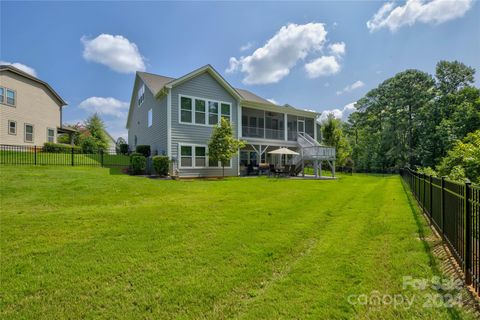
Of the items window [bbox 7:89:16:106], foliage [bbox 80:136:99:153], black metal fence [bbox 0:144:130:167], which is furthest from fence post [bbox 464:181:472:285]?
foliage [bbox 80:136:99:153]

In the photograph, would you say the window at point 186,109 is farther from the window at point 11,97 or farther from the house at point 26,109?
the window at point 11,97

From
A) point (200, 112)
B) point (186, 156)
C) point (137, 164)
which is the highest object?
point (200, 112)

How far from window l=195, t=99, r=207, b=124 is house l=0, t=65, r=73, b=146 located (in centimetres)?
1609

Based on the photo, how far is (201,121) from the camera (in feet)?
56.3

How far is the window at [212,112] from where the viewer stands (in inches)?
695

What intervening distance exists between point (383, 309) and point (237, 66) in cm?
2403

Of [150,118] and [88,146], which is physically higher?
[150,118]

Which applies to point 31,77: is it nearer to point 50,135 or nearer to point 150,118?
point 50,135

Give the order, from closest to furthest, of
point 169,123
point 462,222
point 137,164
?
point 462,222 → point 137,164 → point 169,123

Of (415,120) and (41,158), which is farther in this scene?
(415,120)

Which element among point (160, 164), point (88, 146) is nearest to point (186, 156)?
point (160, 164)

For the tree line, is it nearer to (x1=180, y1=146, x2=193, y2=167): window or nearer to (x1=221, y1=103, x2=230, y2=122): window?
(x1=221, y1=103, x2=230, y2=122): window

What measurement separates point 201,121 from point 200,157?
8.65 feet

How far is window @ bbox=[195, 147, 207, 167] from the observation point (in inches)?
661
